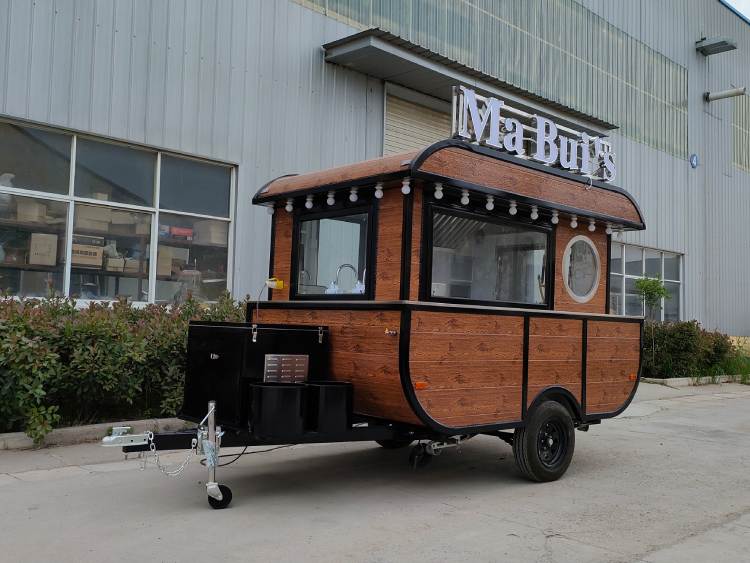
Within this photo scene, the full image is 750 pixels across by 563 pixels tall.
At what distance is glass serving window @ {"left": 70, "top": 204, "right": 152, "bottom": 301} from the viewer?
390 inches

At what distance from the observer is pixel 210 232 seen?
11.4m

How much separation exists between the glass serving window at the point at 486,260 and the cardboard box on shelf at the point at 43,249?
6.02 m

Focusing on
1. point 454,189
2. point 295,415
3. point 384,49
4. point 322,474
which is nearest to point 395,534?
point 295,415

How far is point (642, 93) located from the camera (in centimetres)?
2147

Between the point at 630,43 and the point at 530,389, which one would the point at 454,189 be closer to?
the point at 530,389

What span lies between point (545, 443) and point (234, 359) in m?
3.08

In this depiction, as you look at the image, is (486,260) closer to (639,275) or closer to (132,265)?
(132,265)

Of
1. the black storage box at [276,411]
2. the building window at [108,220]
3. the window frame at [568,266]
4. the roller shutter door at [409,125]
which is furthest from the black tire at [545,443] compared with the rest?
the roller shutter door at [409,125]

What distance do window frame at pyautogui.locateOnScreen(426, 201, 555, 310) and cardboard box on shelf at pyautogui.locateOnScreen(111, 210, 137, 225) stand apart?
5994mm

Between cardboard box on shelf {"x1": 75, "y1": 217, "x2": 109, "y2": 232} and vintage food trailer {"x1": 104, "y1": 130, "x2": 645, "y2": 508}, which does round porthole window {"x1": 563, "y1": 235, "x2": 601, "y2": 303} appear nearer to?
vintage food trailer {"x1": 104, "y1": 130, "x2": 645, "y2": 508}

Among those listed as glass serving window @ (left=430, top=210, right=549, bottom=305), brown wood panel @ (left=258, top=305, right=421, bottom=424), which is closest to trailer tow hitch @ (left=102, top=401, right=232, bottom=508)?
brown wood panel @ (left=258, top=305, right=421, bottom=424)

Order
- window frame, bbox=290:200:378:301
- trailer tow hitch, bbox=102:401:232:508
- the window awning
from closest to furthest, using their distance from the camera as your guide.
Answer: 1. trailer tow hitch, bbox=102:401:232:508
2. window frame, bbox=290:200:378:301
3. the window awning

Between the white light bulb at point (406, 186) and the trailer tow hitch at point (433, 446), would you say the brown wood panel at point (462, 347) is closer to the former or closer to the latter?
the trailer tow hitch at point (433, 446)

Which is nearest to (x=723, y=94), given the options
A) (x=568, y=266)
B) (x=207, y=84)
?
(x=207, y=84)
